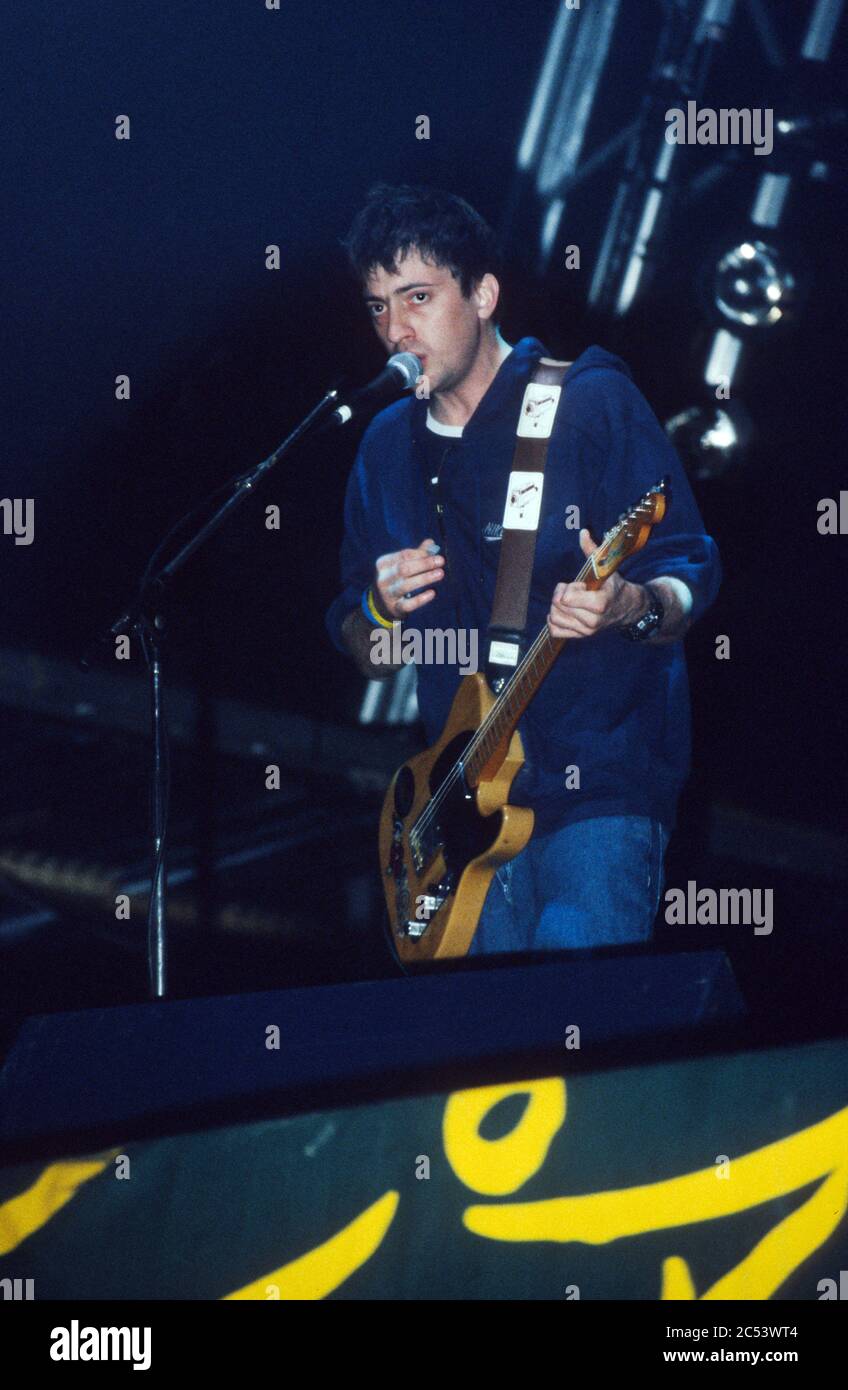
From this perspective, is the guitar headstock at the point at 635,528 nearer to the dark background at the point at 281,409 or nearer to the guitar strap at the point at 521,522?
the guitar strap at the point at 521,522

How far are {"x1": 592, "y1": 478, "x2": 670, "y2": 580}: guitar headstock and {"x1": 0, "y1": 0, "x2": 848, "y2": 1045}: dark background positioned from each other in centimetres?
117

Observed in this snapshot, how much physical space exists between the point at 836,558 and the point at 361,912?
204 centimetres

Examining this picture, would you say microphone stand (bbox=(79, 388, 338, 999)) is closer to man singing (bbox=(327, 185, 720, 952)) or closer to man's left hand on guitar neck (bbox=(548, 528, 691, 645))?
man singing (bbox=(327, 185, 720, 952))

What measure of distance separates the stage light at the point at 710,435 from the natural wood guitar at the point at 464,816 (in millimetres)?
1785

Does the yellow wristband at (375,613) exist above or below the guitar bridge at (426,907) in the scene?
above

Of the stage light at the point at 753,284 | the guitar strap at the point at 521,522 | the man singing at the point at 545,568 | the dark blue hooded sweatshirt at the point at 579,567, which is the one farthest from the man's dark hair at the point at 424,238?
the stage light at the point at 753,284

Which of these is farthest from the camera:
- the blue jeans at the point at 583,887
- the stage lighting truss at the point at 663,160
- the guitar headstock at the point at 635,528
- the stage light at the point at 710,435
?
the stage light at the point at 710,435

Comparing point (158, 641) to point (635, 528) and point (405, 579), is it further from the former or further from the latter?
point (635, 528)

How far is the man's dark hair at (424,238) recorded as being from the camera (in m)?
2.71

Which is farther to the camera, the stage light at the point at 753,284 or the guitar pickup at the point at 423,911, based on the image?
the stage light at the point at 753,284

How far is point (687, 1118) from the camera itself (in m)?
1.28

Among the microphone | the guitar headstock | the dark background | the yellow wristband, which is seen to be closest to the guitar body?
the yellow wristband

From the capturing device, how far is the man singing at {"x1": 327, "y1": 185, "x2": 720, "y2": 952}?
7.43 ft

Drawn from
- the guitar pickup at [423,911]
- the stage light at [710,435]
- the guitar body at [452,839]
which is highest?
the stage light at [710,435]
